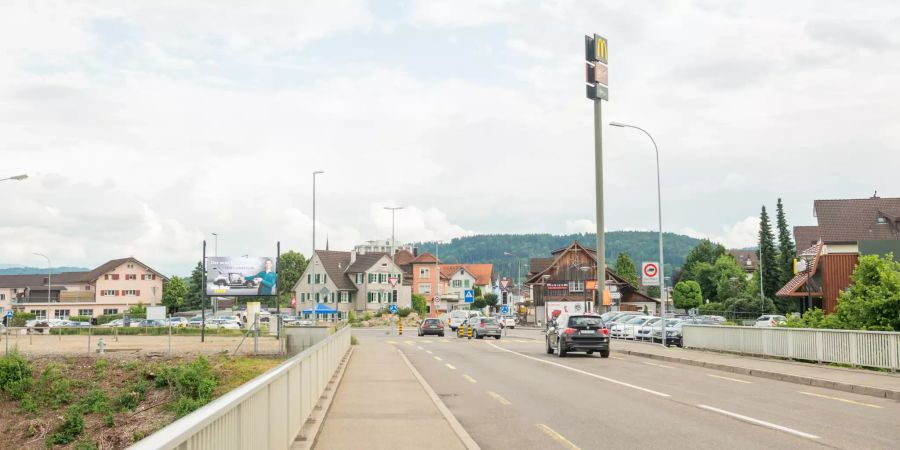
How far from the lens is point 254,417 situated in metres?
6.93

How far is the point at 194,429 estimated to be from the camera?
4629mm

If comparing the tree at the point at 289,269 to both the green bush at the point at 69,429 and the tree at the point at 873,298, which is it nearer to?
the green bush at the point at 69,429

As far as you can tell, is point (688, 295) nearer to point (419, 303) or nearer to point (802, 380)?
point (419, 303)

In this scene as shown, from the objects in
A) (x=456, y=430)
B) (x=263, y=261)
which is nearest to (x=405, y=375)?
(x=456, y=430)

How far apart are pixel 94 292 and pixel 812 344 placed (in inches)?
4438

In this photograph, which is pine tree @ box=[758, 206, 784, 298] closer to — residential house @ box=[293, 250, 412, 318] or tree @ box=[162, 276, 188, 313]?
residential house @ box=[293, 250, 412, 318]

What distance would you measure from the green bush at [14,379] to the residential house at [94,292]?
7046 centimetres

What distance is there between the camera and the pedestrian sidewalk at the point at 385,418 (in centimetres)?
1075

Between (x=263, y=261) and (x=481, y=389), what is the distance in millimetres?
55980

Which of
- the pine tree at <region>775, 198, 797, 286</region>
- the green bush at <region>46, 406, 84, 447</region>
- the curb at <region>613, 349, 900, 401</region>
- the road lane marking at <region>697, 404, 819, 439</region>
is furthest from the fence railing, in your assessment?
the pine tree at <region>775, 198, 797, 286</region>

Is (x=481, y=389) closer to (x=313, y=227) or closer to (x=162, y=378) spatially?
(x=162, y=378)

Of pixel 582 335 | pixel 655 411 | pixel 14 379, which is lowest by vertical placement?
pixel 14 379

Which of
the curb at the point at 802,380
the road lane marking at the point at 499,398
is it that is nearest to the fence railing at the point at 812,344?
the curb at the point at 802,380

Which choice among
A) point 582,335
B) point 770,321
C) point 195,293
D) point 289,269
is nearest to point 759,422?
point 582,335
